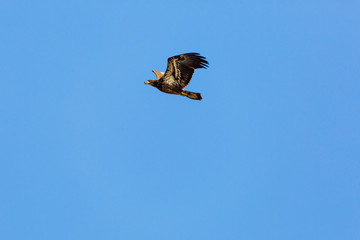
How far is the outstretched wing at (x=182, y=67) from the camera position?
27422 mm

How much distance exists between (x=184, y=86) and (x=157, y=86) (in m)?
1.67

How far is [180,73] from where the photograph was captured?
91.9ft

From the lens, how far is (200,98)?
2811 centimetres

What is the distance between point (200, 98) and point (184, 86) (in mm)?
965

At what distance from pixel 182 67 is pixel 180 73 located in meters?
0.33

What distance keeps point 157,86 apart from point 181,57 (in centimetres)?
234

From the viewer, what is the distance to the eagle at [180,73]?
1082 inches

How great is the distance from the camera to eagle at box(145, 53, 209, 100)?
27.5 metres

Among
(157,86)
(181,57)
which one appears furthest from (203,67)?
(157,86)

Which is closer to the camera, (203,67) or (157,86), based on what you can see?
(203,67)

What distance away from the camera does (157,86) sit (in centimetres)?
2916

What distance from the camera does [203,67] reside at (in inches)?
1078

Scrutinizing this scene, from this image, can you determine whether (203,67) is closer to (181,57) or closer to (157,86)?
(181,57)

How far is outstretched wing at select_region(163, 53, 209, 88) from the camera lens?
1080 inches
